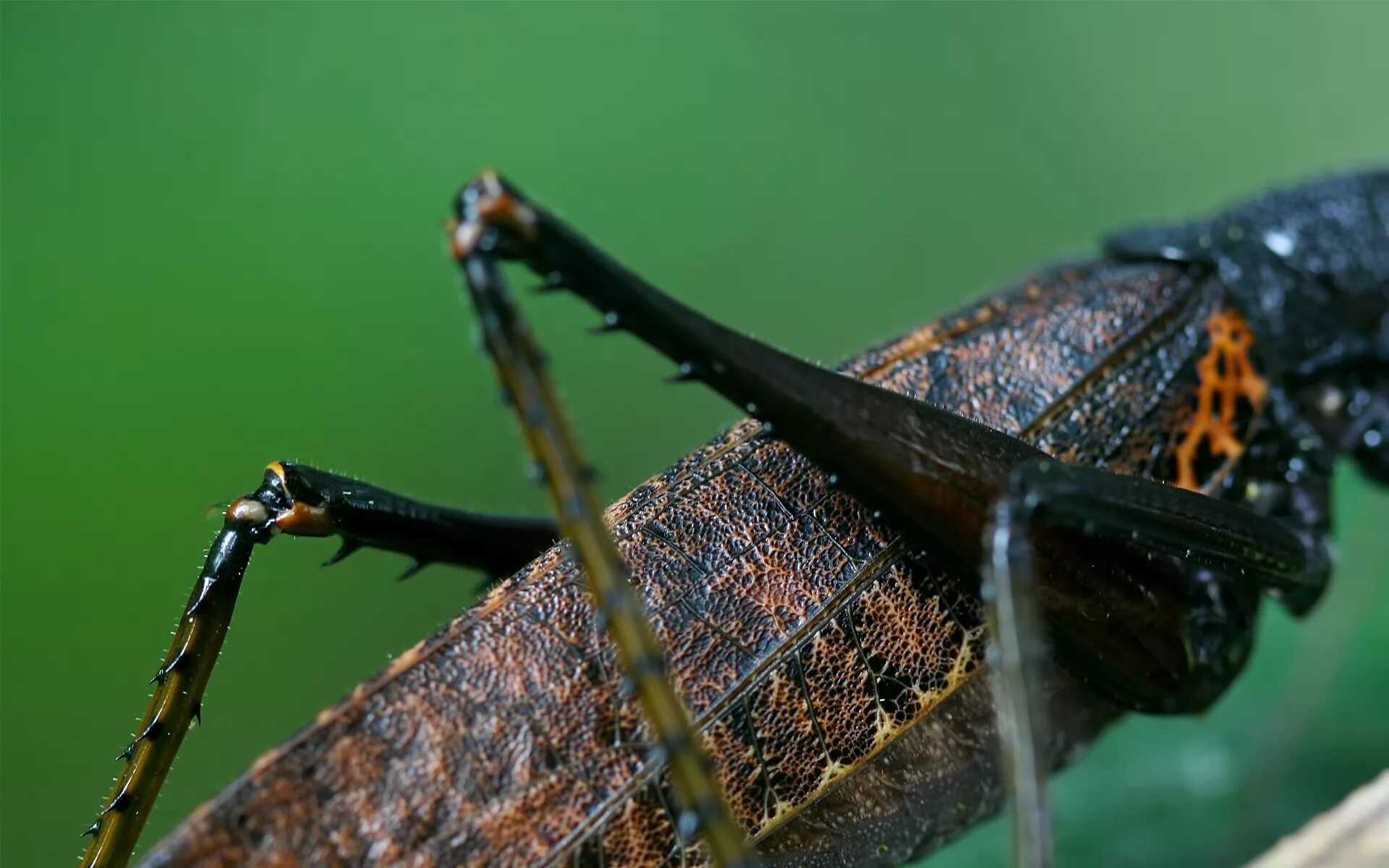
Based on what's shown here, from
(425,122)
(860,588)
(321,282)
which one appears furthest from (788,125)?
(860,588)

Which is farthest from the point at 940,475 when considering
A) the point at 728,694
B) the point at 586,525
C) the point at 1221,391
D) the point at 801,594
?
the point at 1221,391

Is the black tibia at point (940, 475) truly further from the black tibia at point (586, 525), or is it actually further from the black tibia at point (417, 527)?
the black tibia at point (417, 527)

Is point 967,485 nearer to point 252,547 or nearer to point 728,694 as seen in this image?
point 728,694

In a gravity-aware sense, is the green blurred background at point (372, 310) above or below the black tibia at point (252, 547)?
above

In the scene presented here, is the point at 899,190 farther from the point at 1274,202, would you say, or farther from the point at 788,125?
the point at 1274,202

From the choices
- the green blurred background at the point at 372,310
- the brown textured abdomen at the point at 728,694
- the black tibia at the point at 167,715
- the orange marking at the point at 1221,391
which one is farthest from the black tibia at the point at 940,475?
the green blurred background at the point at 372,310

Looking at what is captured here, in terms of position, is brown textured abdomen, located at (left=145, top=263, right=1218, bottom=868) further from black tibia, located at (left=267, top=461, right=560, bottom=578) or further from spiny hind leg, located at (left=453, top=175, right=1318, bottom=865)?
black tibia, located at (left=267, top=461, right=560, bottom=578)
